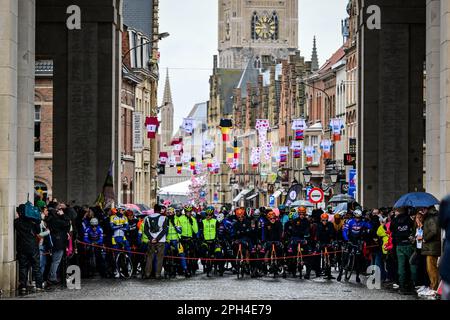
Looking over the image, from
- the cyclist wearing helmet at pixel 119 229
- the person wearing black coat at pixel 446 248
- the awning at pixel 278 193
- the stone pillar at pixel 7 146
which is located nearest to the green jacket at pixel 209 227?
the cyclist wearing helmet at pixel 119 229

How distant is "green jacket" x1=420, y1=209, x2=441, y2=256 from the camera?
24953 mm

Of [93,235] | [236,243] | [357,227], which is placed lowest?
[236,243]

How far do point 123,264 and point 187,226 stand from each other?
213 cm

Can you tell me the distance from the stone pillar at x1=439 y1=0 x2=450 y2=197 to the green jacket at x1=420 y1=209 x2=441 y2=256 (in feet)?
3.48

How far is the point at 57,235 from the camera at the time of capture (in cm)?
2867

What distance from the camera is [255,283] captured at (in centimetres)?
3048

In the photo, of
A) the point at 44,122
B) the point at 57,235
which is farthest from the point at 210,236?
the point at 44,122

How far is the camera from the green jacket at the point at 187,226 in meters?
33.5

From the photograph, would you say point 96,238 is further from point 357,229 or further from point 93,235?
point 357,229

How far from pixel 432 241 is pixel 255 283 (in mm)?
6301

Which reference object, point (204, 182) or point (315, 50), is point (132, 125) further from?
point (204, 182)

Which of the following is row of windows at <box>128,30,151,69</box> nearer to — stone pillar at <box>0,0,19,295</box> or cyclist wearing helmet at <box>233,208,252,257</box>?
cyclist wearing helmet at <box>233,208,252,257</box>

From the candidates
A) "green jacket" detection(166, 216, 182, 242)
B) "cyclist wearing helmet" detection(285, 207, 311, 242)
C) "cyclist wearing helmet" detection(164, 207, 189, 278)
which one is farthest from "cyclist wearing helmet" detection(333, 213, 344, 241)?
"green jacket" detection(166, 216, 182, 242)

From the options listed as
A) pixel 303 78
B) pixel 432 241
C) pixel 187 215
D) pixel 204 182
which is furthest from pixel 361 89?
pixel 204 182
